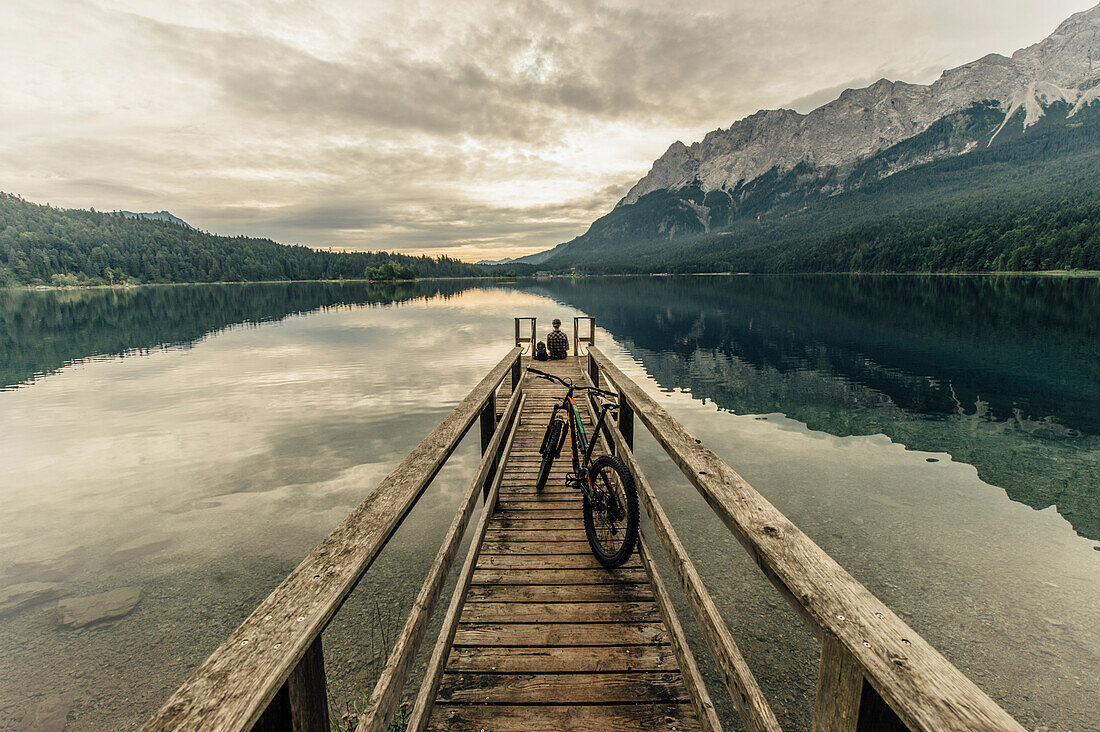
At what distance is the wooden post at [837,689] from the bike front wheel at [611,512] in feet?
8.91

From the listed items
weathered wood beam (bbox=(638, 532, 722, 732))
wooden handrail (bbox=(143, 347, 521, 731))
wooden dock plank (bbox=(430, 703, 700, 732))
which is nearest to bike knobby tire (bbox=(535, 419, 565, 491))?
weathered wood beam (bbox=(638, 532, 722, 732))

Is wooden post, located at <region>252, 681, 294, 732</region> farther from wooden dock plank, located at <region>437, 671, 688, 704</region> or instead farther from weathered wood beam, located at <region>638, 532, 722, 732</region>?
weathered wood beam, located at <region>638, 532, 722, 732</region>

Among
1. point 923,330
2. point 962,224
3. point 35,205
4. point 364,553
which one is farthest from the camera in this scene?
point 35,205

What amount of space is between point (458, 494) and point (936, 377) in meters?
22.7

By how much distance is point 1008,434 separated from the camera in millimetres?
14117

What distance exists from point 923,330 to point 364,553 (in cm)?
4306

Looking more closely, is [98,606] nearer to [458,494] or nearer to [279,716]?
[458,494]

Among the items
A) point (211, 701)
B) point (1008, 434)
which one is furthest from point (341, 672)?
point (1008, 434)

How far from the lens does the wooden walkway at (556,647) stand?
355 cm

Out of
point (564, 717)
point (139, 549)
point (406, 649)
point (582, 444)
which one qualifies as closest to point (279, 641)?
point (406, 649)

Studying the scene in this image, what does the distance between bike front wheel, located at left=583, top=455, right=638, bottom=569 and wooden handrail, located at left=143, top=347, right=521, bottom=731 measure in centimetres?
245

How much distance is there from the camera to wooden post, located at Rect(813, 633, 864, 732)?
1.93 meters

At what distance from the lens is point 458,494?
1081cm

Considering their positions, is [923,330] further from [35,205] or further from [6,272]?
[35,205]
